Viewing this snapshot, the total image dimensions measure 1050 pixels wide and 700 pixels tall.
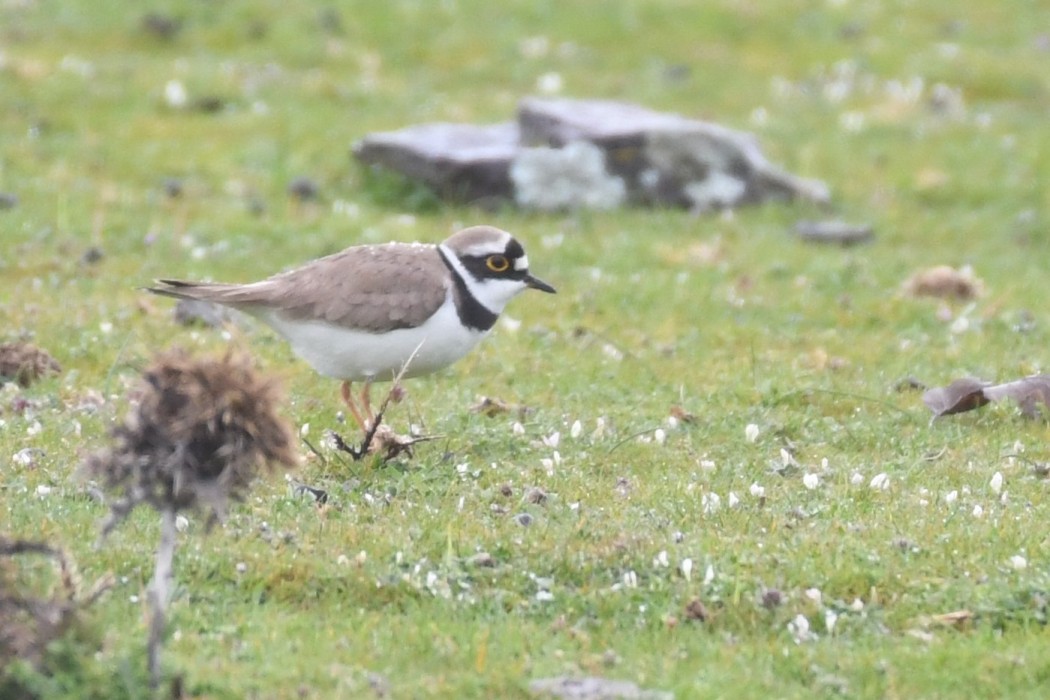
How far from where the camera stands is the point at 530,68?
24.1 m

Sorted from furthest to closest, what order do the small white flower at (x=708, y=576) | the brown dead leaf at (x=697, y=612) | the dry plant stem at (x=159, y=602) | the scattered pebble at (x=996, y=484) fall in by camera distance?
the scattered pebble at (x=996, y=484) < the small white flower at (x=708, y=576) < the brown dead leaf at (x=697, y=612) < the dry plant stem at (x=159, y=602)

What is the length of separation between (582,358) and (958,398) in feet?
10.2

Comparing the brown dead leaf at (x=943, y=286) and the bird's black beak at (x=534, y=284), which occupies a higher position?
the bird's black beak at (x=534, y=284)

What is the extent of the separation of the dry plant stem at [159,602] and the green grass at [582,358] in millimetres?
137

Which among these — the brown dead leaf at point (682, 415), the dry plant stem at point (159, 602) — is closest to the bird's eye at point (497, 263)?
the brown dead leaf at point (682, 415)

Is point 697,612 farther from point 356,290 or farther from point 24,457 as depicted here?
point 24,457

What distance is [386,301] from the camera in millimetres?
9836

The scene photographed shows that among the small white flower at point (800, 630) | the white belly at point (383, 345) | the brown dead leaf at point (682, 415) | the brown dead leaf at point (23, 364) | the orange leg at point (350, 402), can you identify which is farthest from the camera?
the brown dead leaf at point (23, 364)

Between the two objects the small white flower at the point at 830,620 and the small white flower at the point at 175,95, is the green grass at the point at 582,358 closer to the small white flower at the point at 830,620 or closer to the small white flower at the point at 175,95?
the small white flower at the point at 830,620

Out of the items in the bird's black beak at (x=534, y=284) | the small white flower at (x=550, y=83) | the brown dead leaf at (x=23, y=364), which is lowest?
the small white flower at (x=550, y=83)

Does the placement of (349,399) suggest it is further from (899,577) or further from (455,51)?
(455,51)

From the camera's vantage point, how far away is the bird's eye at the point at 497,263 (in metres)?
10.3

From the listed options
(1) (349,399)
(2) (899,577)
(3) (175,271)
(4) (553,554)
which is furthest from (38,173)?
(2) (899,577)

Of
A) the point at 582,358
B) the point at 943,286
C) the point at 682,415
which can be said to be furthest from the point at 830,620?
the point at 943,286
